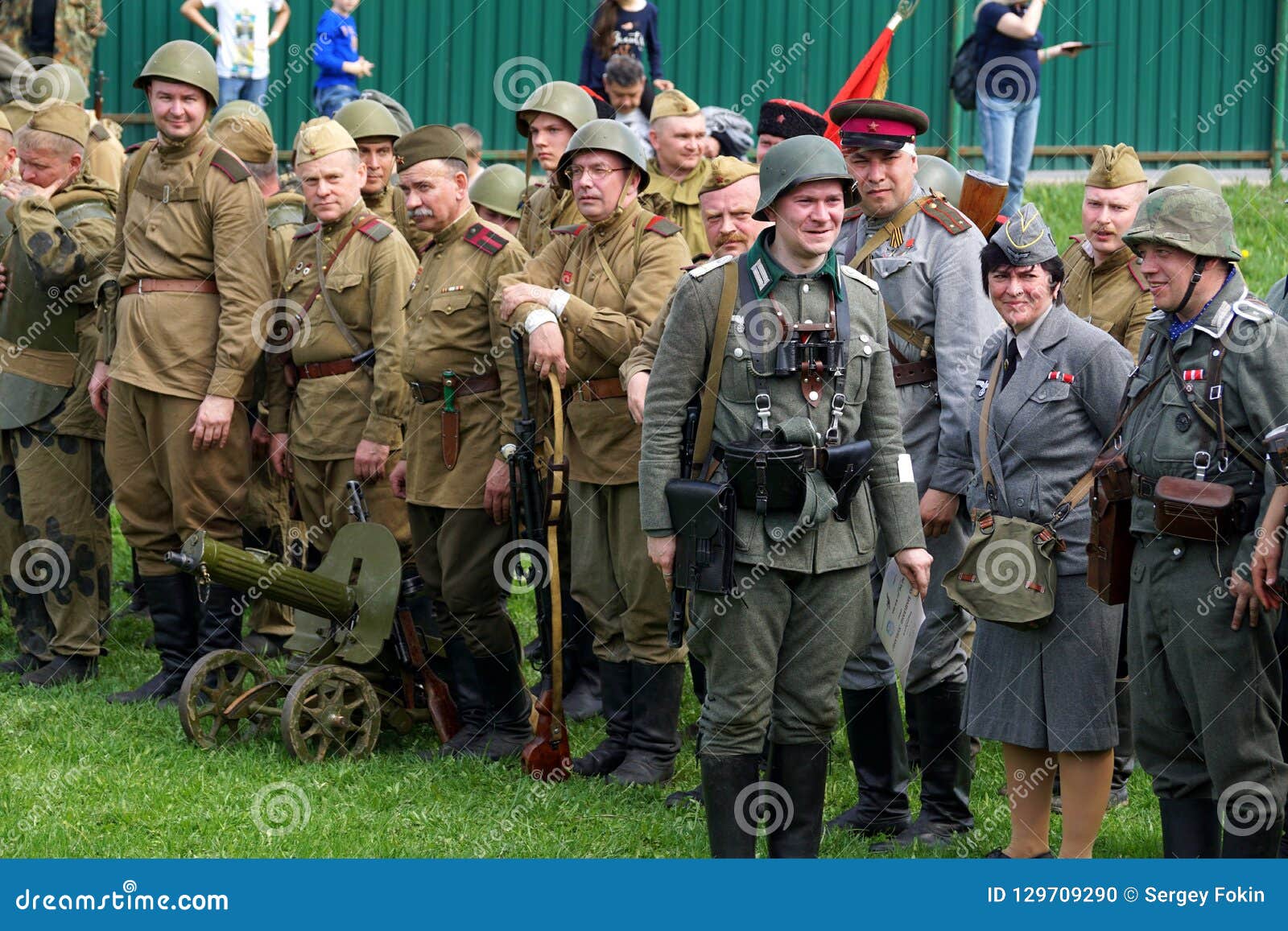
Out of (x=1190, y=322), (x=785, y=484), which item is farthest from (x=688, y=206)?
(x=1190, y=322)

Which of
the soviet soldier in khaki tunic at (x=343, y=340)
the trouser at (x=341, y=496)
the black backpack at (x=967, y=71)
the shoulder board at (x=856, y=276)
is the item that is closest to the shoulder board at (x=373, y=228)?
the soviet soldier in khaki tunic at (x=343, y=340)

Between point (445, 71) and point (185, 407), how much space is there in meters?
8.48

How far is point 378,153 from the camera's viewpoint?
8414 mm

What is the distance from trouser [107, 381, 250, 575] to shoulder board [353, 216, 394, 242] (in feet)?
3.44

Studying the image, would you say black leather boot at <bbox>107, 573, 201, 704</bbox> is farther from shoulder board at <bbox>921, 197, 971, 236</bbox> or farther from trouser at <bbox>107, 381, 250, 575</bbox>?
shoulder board at <bbox>921, 197, 971, 236</bbox>

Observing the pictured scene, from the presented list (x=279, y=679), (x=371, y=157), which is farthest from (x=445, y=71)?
(x=279, y=679)

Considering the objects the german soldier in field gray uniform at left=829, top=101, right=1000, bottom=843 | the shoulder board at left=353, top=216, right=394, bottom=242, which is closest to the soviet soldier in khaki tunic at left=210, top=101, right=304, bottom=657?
the shoulder board at left=353, top=216, right=394, bottom=242

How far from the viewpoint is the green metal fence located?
15.1 m

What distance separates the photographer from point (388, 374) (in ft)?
22.9

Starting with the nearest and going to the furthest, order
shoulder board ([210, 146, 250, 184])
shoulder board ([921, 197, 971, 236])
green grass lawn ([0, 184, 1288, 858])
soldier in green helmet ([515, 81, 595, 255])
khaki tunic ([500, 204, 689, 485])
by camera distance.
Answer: green grass lawn ([0, 184, 1288, 858])
shoulder board ([921, 197, 971, 236])
khaki tunic ([500, 204, 689, 485])
shoulder board ([210, 146, 250, 184])
soldier in green helmet ([515, 81, 595, 255])

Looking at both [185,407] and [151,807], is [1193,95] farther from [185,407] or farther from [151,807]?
[151,807]

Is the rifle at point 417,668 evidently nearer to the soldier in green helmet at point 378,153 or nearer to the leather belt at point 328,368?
the leather belt at point 328,368

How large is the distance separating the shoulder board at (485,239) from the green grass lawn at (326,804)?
1.91 metres

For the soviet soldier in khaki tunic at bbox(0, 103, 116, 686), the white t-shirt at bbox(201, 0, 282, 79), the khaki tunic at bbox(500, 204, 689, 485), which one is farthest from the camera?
the white t-shirt at bbox(201, 0, 282, 79)
